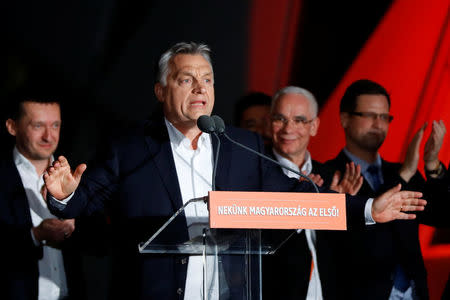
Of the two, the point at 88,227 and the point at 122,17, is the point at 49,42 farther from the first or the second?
the point at 88,227

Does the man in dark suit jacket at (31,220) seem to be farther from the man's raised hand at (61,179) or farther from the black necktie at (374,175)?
the black necktie at (374,175)

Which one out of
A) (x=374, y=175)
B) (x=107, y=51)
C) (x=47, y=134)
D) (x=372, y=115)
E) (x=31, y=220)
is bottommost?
(x=31, y=220)

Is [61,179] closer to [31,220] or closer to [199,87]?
[199,87]

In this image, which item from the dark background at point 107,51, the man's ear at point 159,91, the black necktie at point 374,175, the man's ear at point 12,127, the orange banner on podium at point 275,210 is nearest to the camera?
the orange banner on podium at point 275,210

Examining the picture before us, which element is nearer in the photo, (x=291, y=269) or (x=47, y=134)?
(x=291, y=269)

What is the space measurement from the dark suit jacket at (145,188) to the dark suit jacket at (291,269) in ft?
1.20

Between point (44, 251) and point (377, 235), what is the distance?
1.54 metres

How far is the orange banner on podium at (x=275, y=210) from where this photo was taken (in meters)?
1.61

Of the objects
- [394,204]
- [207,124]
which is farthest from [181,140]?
[394,204]

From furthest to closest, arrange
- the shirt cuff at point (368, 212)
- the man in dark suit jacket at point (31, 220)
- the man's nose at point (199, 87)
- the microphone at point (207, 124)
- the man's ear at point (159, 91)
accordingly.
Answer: the man in dark suit jacket at point (31, 220) < the man's ear at point (159, 91) < the man's nose at point (199, 87) < the shirt cuff at point (368, 212) < the microphone at point (207, 124)

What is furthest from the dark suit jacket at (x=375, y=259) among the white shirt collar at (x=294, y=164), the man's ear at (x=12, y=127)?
the man's ear at (x=12, y=127)

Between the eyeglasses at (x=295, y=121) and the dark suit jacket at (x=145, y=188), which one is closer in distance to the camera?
the dark suit jacket at (x=145, y=188)

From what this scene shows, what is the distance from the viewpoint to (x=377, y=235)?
A: 2.57m

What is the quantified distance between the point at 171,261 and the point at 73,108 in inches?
170
